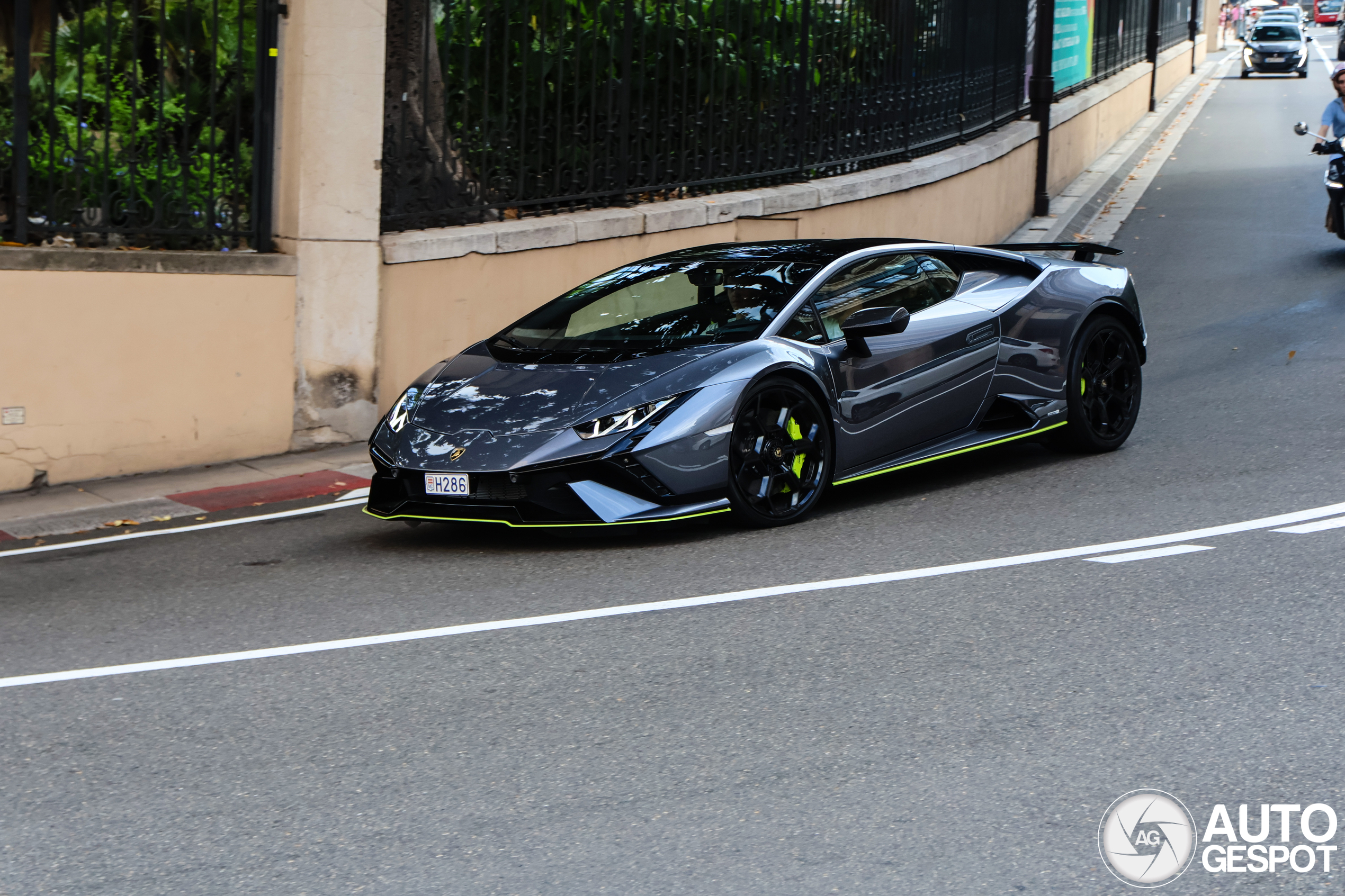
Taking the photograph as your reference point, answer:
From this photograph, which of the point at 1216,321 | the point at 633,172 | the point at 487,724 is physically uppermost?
the point at 633,172

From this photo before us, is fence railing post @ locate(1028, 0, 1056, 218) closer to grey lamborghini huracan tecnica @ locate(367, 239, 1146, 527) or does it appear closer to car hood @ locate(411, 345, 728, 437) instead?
grey lamborghini huracan tecnica @ locate(367, 239, 1146, 527)

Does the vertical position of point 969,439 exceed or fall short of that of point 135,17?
it falls short

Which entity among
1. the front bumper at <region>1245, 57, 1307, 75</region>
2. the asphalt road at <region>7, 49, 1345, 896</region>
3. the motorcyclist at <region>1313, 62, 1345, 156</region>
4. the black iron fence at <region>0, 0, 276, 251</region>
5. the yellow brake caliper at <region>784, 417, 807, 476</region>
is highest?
the front bumper at <region>1245, 57, 1307, 75</region>

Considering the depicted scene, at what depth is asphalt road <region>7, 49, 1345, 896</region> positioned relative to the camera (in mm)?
3773

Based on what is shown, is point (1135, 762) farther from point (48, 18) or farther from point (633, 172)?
point (633, 172)

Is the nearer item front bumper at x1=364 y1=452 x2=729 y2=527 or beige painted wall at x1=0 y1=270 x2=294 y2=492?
front bumper at x1=364 y1=452 x2=729 y2=527

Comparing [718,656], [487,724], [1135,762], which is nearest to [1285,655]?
[1135,762]

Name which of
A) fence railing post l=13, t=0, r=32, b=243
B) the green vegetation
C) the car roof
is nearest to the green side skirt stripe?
the car roof

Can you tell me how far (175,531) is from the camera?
7.90m

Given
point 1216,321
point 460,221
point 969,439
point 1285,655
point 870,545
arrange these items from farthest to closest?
point 1216,321 < point 460,221 < point 969,439 < point 870,545 < point 1285,655

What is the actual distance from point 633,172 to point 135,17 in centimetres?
398

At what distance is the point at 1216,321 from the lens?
518 inches

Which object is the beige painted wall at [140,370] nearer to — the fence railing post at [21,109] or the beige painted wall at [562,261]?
the fence railing post at [21,109]

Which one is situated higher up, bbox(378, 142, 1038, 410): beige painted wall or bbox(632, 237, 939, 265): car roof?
bbox(632, 237, 939, 265): car roof
